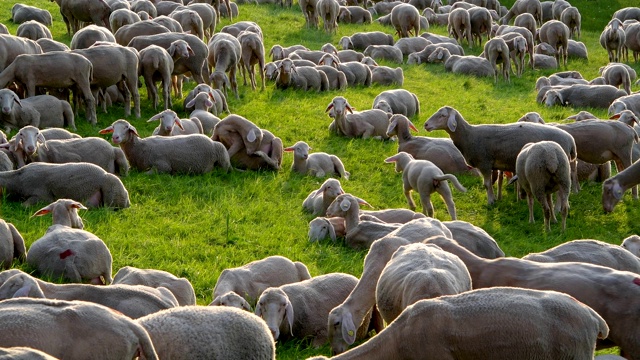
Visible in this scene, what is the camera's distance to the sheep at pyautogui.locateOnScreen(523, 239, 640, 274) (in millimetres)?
8023

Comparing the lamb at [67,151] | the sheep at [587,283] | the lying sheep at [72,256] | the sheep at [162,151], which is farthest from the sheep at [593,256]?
the lamb at [67,151]

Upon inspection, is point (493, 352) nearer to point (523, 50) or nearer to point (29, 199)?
point (29, 199)

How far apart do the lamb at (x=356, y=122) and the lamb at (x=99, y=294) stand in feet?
29.6

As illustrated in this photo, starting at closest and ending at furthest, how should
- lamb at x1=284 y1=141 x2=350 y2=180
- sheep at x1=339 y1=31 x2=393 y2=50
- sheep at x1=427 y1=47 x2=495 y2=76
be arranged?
lamb at x1=284 y1=141 x2=350 y2=180
sheep at x1=427 y1=47 x2=495 y2=76
sheep at x1=339 y1=31 x2=393 y2=50

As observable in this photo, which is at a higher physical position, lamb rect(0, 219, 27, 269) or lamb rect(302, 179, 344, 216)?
lamb rect(0, 219, 27, 269)

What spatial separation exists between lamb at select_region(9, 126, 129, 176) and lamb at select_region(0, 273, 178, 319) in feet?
15.6

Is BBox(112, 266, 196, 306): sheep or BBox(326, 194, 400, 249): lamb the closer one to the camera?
BBox(112, 266, 196, 306): sheep

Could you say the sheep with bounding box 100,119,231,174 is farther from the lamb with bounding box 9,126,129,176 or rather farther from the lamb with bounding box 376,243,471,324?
the lamb with bounding box 376,243,471,324

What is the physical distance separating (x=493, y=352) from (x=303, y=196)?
7243mm

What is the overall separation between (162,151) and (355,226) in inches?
140

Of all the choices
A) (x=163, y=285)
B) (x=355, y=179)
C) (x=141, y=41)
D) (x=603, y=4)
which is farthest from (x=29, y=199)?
(x=603, y=4)

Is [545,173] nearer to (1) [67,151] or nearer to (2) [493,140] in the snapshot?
(2) [493,140]

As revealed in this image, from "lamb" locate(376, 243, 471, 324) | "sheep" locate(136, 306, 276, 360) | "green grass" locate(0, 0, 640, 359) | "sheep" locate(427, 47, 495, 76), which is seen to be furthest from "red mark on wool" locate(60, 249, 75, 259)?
"sheep" locate(427, 47, 495, 76)

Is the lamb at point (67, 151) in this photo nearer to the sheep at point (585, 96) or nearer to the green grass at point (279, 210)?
the green grass at point (279, 210)
